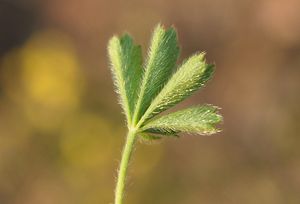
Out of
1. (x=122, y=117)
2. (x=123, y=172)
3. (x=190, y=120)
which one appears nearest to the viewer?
(x=123, y=172)

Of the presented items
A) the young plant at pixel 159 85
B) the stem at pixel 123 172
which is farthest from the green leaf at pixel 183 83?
the stem at pixel 123 172

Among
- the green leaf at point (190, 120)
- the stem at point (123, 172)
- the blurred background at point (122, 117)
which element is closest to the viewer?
the stem at point (123, 172)

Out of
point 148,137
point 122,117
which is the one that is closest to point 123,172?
point 148,137

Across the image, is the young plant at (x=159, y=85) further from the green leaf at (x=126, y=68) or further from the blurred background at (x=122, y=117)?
the blurred background at (x=122, y=117)

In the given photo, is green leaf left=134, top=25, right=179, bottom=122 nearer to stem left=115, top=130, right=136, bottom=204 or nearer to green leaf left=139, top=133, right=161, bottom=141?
green leaf left=139, top=133, right=161, bottom=141

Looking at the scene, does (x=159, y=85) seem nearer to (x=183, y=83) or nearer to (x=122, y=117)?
(x=183, y=83)

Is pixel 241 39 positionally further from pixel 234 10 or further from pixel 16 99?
pixel 16 99
